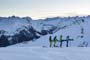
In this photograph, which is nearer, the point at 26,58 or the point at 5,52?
the point at 26,58

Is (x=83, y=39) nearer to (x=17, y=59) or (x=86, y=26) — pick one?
(x=86, y=26)

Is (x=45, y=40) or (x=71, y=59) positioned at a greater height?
Result: (x=71, y=59)

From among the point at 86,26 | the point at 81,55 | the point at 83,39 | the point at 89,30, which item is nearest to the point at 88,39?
the point at 83,39

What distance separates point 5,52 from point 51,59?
84 centimetres

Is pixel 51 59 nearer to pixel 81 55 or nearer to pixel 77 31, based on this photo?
pixel 81 55

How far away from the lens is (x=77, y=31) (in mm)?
126562

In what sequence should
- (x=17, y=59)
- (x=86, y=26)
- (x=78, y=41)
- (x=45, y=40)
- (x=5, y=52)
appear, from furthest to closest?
(x=86, y=26), (x=45, y=40), (x=78, y=41), (x=5, y=52), (x=17, y=59)

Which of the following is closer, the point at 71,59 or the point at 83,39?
the point at 71,59

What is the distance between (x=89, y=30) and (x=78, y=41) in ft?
54.2

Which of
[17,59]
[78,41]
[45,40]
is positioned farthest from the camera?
[45,40]

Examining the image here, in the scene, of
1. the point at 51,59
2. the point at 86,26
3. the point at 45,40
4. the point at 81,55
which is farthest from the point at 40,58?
the point at 86,26

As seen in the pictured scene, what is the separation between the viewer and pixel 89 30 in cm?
12562

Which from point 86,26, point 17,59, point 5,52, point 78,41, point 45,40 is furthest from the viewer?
point 86,26

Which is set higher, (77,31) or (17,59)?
(17,59)
